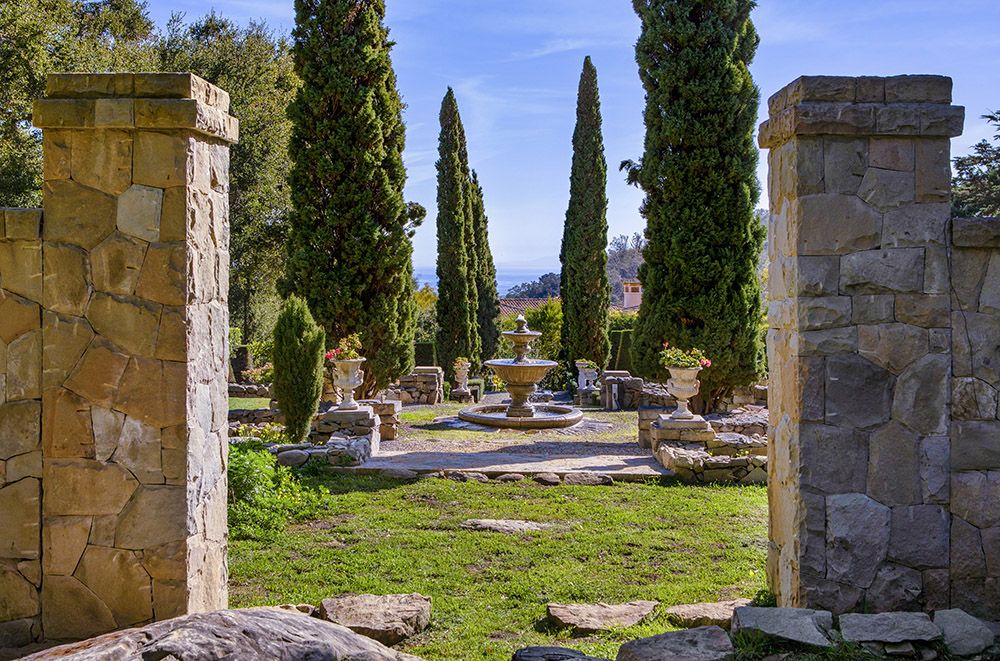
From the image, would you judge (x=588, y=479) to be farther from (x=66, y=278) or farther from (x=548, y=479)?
(x=66, y=278)

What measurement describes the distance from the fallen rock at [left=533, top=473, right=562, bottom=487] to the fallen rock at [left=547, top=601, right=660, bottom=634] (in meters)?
3.52

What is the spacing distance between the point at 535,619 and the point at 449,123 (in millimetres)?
18676

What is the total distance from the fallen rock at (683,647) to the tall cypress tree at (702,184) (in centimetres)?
890

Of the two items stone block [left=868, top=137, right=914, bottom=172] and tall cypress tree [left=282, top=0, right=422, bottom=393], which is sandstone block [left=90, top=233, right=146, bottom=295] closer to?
stone block [left=868, top=137, right=914, bottom=172]

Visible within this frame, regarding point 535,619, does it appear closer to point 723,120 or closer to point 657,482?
point 657,482

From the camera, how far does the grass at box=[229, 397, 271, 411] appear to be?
1552cm

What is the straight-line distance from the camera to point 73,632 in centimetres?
359

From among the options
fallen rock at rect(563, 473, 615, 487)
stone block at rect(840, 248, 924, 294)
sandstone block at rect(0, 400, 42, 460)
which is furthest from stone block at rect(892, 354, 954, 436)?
fallen rock at rect(563, 473, 615, 487)

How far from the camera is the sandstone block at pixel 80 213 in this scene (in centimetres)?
349

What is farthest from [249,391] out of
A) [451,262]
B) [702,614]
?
[702,614]

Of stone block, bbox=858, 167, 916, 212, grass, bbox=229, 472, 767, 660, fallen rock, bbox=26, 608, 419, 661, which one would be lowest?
A: grass, bbox=229, 472, 767, 660

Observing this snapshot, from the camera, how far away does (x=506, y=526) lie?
6223 mm

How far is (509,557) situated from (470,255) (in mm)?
17458

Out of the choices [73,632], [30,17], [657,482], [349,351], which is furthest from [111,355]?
[30,17]
